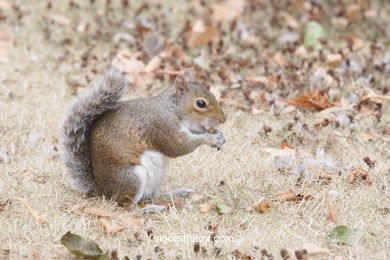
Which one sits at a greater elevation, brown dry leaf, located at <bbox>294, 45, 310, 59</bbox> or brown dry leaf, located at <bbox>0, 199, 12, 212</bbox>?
brown dry leaf, located at <bbox>0, 199, 12, 212</bbox>

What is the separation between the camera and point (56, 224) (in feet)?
9.21

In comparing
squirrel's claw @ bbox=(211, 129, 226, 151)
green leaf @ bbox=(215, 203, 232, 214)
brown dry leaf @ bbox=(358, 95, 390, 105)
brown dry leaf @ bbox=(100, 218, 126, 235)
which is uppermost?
squirrel's claw @ bbox=(211, 129, 226, 151)

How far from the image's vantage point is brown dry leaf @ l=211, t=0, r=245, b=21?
6008 millimetres

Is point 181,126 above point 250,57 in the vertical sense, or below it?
above

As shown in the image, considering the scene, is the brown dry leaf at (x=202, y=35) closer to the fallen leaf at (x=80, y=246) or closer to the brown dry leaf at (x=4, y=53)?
the brown dry leaf at (x=4, y=53)

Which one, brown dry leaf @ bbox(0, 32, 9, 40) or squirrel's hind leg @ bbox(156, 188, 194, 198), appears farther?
brown dry leaf @ bbox(0, 32, 9, 40)

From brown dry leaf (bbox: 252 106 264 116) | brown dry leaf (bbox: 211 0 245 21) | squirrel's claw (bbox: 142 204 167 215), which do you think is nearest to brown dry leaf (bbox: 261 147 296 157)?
brown dry leaf (bbox: 252 106 264 116)

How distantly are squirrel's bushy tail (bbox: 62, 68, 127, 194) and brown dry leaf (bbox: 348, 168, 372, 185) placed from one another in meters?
1.23

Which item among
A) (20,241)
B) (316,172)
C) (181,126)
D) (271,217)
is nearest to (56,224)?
(20,241)

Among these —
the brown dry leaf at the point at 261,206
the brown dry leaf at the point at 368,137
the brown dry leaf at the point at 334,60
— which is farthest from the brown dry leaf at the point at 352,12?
the brown dry leaf at the point at 261,206

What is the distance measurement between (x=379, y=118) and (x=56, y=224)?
2.19 meters

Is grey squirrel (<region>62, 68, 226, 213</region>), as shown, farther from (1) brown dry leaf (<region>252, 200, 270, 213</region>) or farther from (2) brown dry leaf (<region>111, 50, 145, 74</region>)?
(2) brown dry leaf (<region>111, 50, 145, 74</region>)

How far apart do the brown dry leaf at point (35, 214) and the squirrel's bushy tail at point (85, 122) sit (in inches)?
10.4

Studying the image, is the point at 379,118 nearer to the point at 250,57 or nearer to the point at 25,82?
the point at 250,57
